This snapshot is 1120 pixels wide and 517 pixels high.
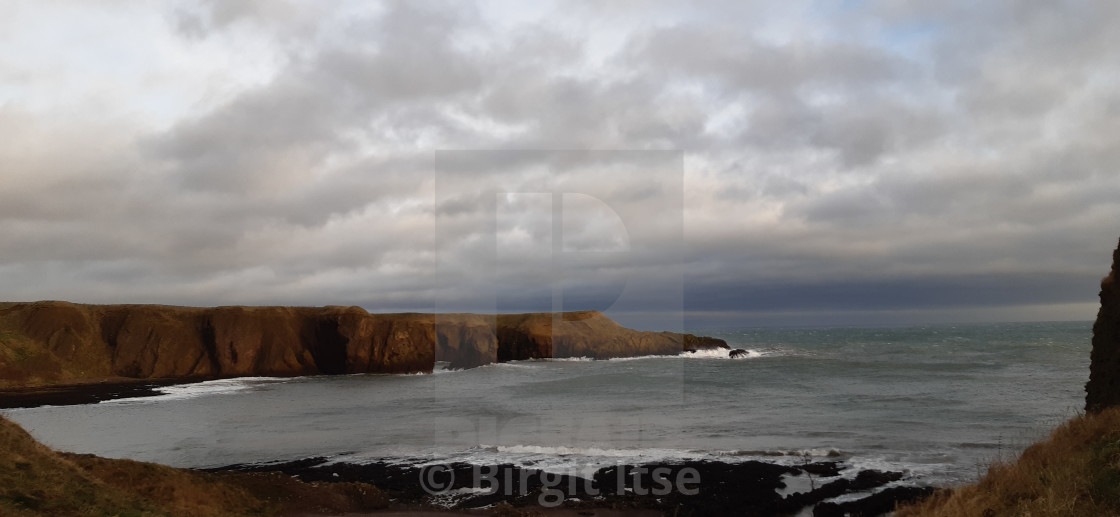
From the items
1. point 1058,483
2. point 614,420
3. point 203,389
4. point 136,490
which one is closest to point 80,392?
point 203,389

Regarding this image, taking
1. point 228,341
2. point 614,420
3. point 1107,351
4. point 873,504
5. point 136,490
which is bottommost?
point 614,420

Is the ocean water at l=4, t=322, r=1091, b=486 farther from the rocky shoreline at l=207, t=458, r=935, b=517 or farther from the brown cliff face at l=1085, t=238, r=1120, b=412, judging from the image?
the brown cliff face at l=1085, t=238, r=1120, b=412

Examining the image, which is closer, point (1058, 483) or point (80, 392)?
point (1058, 483)

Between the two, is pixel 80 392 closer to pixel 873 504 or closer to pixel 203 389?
pixel 203 389

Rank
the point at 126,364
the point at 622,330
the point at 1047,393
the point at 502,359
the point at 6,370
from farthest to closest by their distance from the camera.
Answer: the point at 622,330, the point at 502,359, the point at 126,364, the point at 6,370, the point at 1047,393

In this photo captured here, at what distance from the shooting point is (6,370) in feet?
135

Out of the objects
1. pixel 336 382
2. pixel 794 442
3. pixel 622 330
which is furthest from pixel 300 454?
pixel 622 330

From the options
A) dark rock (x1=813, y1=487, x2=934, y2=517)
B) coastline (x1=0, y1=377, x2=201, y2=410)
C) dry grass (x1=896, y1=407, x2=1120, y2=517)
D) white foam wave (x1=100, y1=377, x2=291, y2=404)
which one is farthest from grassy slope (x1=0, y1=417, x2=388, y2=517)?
coastline (x1=0, y1=377, x2=201, y2=410)

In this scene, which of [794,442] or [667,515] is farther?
[794,442]

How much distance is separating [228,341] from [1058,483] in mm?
57248

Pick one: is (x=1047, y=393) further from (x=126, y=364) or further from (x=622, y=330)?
(x=126, y=364)

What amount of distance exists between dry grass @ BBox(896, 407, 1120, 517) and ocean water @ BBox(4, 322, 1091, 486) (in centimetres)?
556

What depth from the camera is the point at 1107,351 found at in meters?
10.8

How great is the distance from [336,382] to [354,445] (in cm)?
2659
